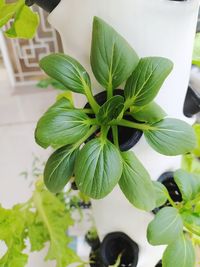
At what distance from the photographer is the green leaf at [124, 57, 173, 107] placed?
24 cm

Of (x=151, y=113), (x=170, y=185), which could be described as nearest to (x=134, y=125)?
(x=151, y=113)

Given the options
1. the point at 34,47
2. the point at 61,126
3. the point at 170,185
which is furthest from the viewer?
the point at 34,47

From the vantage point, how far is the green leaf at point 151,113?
0.26m

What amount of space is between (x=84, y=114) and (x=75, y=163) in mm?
35

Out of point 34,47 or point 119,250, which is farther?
point 34,47

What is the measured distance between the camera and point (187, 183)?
31 cm

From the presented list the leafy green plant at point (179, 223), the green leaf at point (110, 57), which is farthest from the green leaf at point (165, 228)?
the green leaf at point (110, 57)

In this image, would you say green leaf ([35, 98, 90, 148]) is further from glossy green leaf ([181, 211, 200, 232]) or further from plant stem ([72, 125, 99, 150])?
glossy green leaf ([181, 211, 200, 232])

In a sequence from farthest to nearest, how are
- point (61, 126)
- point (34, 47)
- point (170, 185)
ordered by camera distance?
point (34, 47)
point (170, 185)
point (61, 126)

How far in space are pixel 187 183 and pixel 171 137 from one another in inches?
2.7

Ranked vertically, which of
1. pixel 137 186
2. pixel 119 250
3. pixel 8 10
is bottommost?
pixel 119 250

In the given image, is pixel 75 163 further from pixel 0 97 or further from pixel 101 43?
pixel 0 97

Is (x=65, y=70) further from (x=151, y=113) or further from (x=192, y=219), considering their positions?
(x=192, y=219)

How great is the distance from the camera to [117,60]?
0.24 m
